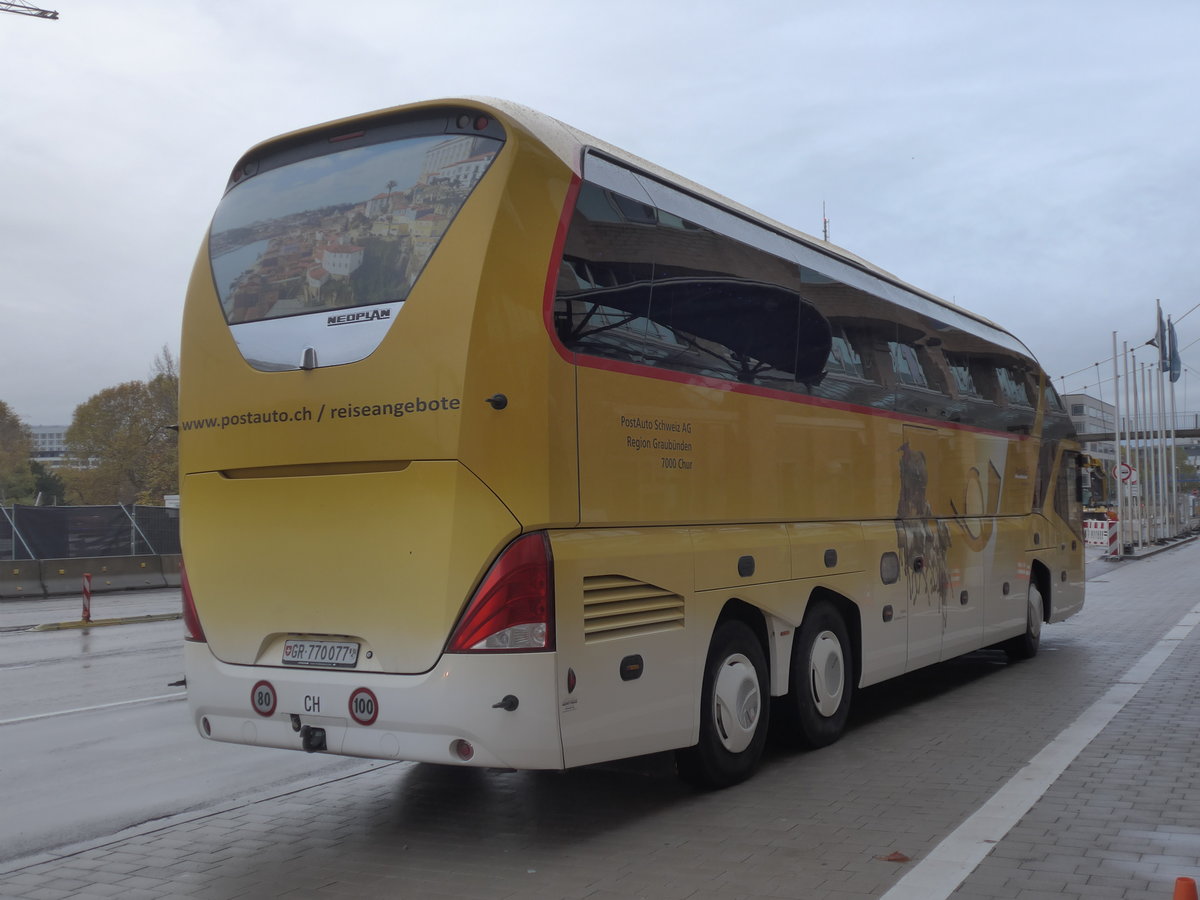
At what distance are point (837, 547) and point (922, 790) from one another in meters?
2.16

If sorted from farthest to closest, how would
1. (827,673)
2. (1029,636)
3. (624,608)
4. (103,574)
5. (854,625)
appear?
(103,574) → (1029,636) → (854,625) → (827,673) → (624,608)

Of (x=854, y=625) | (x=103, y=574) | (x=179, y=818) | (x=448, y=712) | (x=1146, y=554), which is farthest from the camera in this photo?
(x=1146, y=554)

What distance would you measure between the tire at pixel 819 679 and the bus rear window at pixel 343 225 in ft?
13.4

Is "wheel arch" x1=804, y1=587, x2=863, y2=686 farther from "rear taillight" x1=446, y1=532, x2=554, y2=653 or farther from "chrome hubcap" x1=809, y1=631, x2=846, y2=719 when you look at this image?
"rear taillight" x1=446, y1=532, x2=554, y2=653

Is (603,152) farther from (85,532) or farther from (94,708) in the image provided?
(85,532)

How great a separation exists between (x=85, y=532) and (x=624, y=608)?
26.8 meters

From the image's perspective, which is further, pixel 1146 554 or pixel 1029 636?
pixel 1146 554

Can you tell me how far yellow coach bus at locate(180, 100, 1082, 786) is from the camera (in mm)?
6047

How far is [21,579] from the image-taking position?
2783 centimetres

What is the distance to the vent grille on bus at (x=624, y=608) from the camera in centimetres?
643

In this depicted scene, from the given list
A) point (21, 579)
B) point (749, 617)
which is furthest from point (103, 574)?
point (749, 617)

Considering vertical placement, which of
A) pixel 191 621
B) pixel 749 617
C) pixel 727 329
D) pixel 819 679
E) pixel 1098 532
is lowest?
pixel 1098 532

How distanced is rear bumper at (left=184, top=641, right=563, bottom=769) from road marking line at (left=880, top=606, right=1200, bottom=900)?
5.93ft

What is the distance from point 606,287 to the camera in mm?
6734
